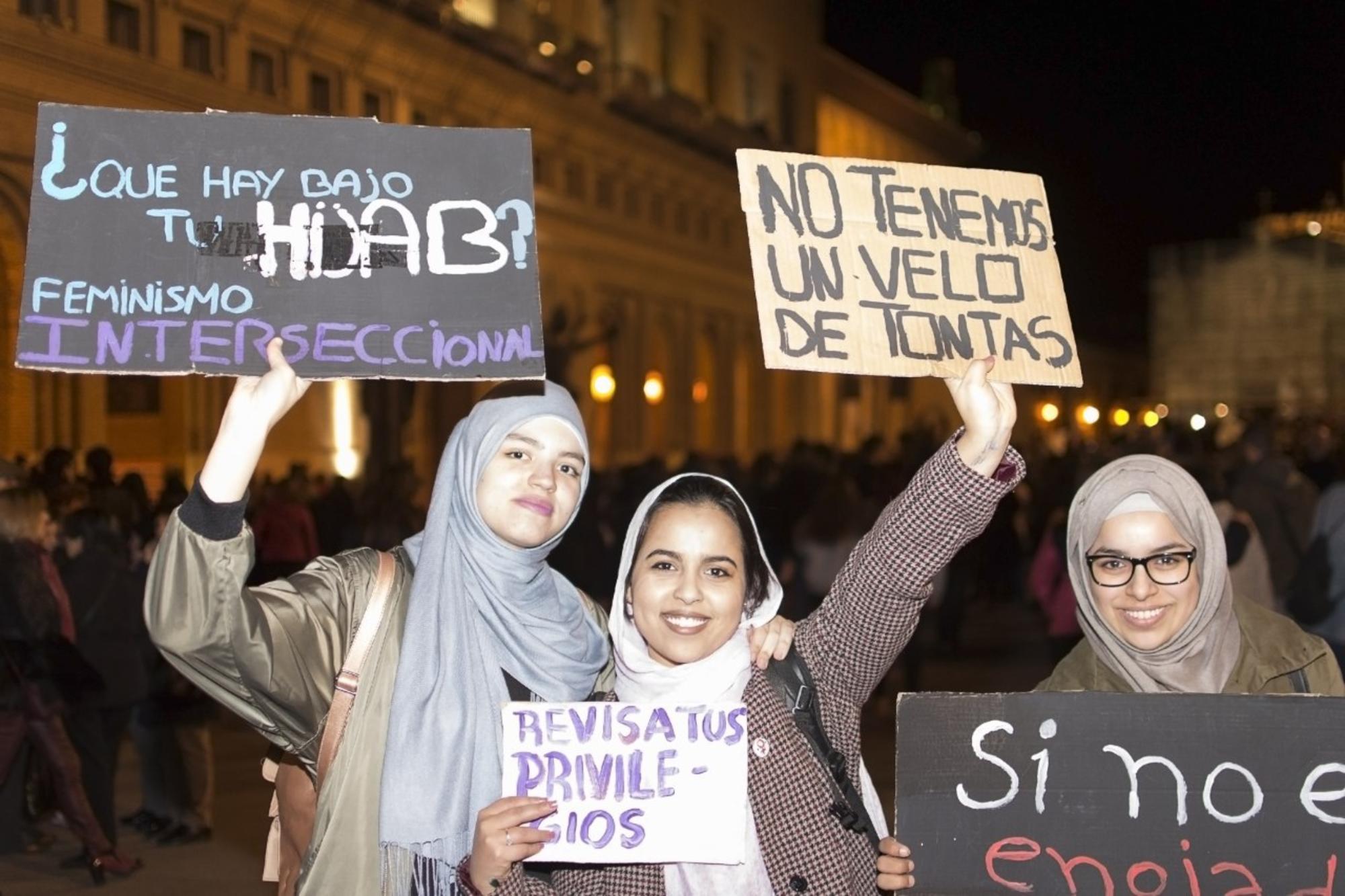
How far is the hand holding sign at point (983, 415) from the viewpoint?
3.26 meters

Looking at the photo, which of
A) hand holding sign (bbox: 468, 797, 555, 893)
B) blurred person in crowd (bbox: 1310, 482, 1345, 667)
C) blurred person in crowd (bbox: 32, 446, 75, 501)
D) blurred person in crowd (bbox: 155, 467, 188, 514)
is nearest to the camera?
hand holding sign (bbox: 468, 797, 555, 893)

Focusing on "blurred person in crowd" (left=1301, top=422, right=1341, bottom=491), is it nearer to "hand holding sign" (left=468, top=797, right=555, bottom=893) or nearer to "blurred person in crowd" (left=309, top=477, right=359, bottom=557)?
"blurred person in crowd" (left=309, top=477, right=359, bottom=557)

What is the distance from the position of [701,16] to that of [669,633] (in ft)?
122

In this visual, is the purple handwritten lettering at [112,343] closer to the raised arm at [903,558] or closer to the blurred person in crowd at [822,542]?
the raised arm at [903,558]

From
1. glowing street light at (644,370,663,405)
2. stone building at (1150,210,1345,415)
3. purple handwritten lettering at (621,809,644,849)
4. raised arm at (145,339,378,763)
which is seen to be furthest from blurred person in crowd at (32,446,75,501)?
stone building at (1150,210,1345,415)

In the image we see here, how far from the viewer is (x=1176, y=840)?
3273mm

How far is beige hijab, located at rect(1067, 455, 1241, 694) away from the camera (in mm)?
3453

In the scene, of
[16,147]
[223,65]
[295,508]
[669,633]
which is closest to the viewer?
[669,633]

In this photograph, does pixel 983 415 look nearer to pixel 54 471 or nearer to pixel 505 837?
pixel 505 837

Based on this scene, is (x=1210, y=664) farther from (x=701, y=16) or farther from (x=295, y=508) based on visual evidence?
(x=701, y=16)

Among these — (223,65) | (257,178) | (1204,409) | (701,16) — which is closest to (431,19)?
(223,65)

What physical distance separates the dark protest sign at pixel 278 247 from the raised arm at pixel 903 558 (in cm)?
77

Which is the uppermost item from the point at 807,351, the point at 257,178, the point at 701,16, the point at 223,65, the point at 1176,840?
the point at 701,16

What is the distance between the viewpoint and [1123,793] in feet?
10.8
